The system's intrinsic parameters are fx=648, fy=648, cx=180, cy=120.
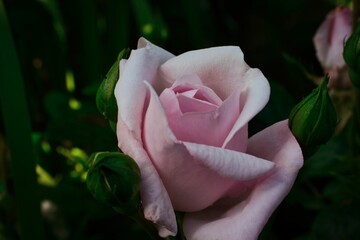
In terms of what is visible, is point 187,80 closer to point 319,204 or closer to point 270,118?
point 270,118

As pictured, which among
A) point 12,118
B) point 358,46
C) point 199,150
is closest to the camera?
point 199,150

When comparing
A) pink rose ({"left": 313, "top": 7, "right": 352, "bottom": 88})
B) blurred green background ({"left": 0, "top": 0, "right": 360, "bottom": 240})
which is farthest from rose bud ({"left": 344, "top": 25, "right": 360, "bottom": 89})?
pink rose ({"left": 313, "top": 7, "right": 352, "bottom": 88})

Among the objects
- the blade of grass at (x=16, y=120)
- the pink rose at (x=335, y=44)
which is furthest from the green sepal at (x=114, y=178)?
the pink rose at (x=335, y=44)

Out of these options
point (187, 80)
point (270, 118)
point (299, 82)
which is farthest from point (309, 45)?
point (187, 80)

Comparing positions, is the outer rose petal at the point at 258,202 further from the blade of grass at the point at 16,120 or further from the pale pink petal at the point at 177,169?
the blade of grass at the point at 16,120

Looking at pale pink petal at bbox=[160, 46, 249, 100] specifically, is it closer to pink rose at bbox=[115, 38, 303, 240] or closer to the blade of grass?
pink rose at bbox=[115, 38, 303, 240]

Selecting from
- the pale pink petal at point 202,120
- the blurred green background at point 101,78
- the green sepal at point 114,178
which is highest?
the pale pink petal at point 202,120
